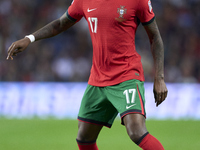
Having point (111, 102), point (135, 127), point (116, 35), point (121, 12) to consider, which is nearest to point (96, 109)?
point (111, 102)

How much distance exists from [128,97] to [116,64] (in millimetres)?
374

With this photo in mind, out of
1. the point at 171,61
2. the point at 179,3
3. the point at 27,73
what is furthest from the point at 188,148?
the point at 179,3

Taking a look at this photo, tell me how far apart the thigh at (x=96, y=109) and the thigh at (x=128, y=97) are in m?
0.15

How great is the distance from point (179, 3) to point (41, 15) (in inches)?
193

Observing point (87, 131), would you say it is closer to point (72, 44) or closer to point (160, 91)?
point (160, 91)

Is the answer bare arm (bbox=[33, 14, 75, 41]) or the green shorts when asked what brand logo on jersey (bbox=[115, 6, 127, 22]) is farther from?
bare arm (bbox=[33, 14, 75, 41])

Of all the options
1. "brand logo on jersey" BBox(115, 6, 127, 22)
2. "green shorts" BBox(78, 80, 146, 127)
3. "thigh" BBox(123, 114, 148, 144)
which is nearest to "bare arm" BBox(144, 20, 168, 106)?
"green shorts" BBox(78, 80, 146, 127)

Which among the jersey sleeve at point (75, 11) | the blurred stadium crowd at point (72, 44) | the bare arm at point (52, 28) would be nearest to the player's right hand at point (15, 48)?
the bare arm at point (52, 28)

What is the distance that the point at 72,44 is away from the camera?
13766 millimetres

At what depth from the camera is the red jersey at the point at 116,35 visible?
394 cm

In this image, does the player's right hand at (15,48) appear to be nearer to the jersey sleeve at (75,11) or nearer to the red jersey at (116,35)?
the jersey sleeve at (75,11)

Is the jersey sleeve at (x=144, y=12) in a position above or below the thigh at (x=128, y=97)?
above

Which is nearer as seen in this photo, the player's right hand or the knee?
the knee

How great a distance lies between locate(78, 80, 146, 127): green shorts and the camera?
12.5 ft
